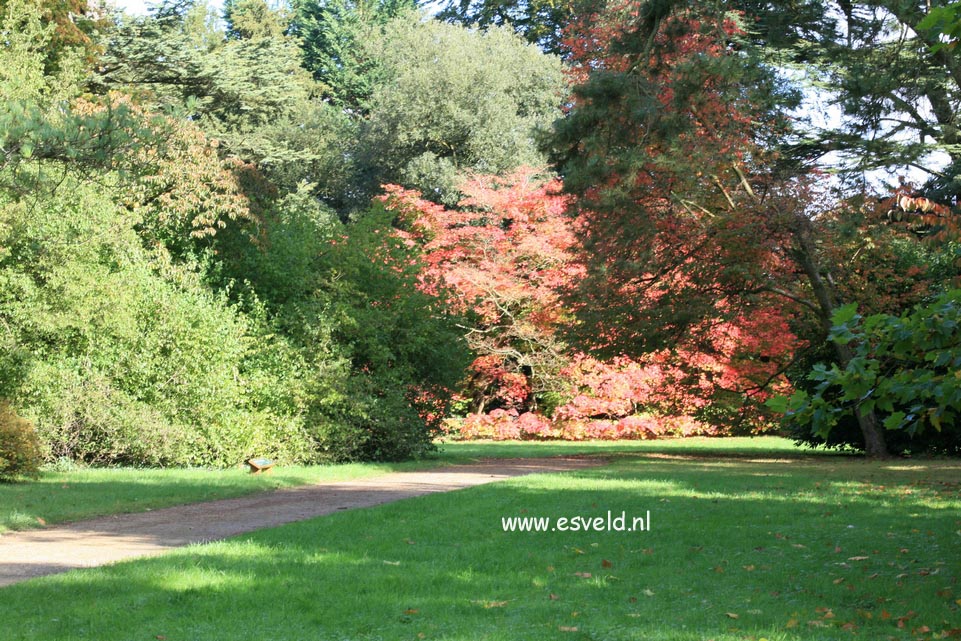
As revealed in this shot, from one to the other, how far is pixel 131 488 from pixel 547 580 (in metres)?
7.63

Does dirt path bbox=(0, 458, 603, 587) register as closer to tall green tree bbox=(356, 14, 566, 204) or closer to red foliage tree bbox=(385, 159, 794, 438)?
red foliage tree bbox=(385, 159, 794, 438)

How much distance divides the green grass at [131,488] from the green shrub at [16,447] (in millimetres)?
200

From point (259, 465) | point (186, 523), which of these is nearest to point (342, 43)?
point (259, 465)

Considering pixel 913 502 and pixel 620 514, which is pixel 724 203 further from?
pixel 620 514

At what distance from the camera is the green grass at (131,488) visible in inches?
412

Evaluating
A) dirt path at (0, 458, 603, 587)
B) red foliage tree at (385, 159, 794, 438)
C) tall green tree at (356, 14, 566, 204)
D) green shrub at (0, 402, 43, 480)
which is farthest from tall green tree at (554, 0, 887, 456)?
tall green tree at (356, 14, 566, 204)

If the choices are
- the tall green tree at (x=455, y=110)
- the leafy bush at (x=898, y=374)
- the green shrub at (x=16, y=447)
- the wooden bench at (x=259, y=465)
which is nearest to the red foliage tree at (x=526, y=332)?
the tall green tree at (x=455, y=110)

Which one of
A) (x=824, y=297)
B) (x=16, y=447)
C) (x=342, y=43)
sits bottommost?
(x=16, y=447)

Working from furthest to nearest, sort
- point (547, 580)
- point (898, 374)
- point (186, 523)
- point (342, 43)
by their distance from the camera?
point (342, 43) → point (186, 523) → point (547, 580) → point (898, 374)

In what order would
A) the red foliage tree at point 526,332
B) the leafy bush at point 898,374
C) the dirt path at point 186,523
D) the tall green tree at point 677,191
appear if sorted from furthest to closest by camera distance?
the red foliage tree at point 526,332 < the tall green tree at point 677,191 < the dirt path at point 186,523 < the leafy bush at point 898,374

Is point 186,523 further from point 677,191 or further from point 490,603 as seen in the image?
point 677,191

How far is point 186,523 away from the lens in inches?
389

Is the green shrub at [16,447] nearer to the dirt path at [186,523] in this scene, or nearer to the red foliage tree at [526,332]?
the dirt path at [186,523]

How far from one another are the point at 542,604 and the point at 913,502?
19.8ft
